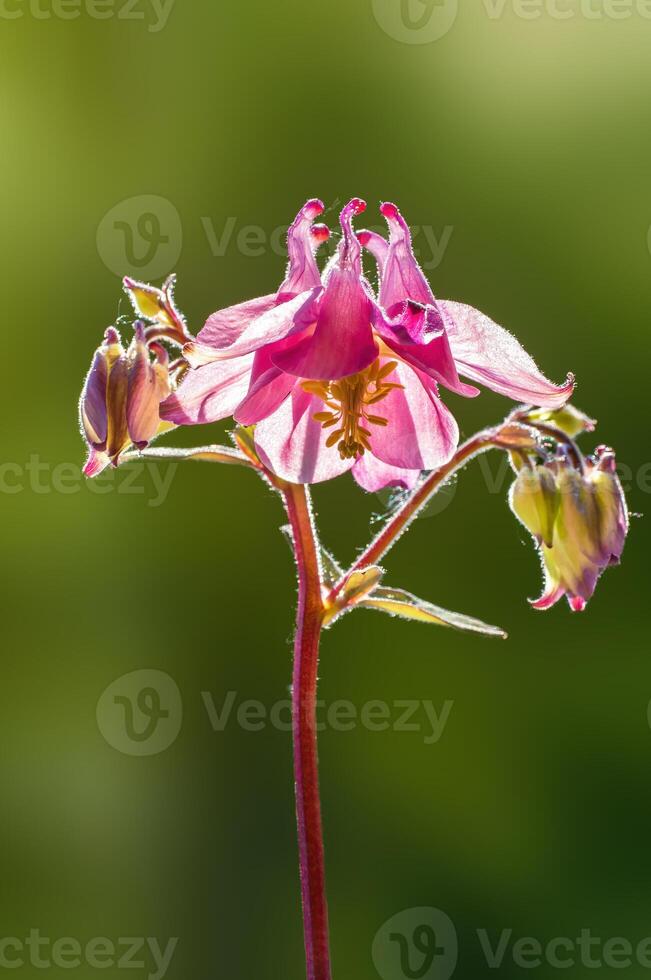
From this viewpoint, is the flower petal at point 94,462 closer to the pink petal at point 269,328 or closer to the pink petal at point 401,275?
the pink petal at point 269,328

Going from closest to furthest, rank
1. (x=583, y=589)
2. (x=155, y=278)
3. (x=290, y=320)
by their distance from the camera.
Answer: (x=290, y=320)
(x=583, y=589)
(x=155, y=278)

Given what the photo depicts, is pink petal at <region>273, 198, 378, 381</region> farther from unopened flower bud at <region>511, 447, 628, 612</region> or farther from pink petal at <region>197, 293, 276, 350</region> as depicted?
unopened flower bud at <region>511, 447, 628, 612</region>

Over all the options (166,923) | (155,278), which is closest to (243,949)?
(166,923)

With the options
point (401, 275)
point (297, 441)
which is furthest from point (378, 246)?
point (297, 441)

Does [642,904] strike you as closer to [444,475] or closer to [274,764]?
[274,764]

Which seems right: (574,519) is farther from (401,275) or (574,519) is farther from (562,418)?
(401,275)

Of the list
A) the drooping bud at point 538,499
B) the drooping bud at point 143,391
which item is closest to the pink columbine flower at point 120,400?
the drooping bud at point 143,391

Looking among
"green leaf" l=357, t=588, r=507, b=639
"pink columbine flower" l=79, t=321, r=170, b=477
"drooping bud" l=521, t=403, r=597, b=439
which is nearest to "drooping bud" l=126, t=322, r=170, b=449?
"pink columbine flower" l=79, t=321, r=170, b=477
